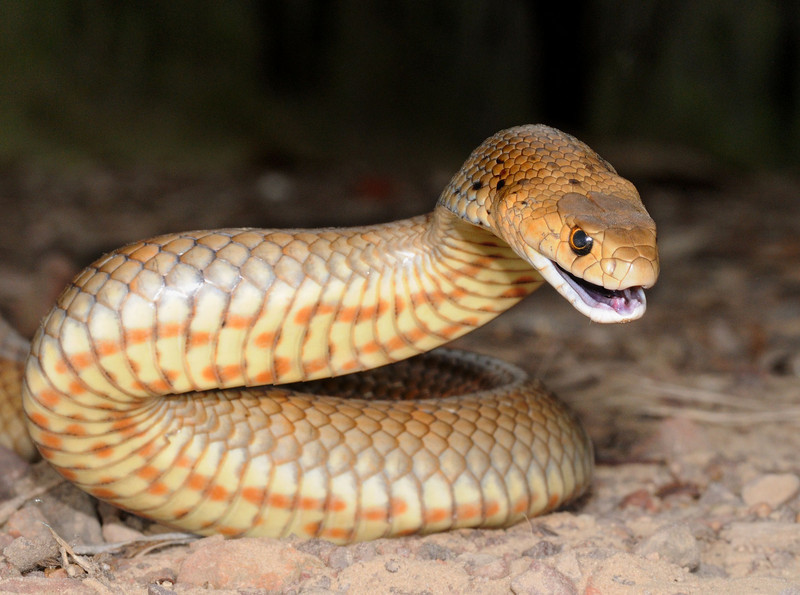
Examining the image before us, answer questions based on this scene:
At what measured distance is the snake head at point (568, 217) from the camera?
2809 mm

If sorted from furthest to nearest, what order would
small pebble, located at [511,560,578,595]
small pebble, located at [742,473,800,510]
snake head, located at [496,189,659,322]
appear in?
small pebble, located at [742,473,800,510] → snake head, located at [496,189,659,322] → small pebble, located at [511,560,578,595]

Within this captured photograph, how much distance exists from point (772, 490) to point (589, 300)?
1.55 metres

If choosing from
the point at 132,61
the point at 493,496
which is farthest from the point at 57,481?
the point at 132,61

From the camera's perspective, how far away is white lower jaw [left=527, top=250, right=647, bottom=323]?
9.25ft

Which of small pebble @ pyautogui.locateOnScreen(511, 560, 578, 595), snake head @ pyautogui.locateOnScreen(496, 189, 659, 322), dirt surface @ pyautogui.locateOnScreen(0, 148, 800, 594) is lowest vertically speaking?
dirt surface @ pyautogui.locateOnScreen(0, 148, 800, 594)

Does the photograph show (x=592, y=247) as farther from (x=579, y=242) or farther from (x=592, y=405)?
(x=592, y=405)

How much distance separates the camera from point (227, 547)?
2916 mm

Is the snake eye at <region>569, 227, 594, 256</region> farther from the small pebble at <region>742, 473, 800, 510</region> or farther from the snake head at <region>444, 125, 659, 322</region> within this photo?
the small pebble at <region>742, 473, 800, 510</region>

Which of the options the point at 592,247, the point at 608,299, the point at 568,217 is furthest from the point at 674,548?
the point at 568,217

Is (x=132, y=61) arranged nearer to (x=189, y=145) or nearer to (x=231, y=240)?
(x=189, y=145)

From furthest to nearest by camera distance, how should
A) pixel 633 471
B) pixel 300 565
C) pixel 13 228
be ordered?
1. pixel 13 228
2. pixel 633 471
3. pixel 300 565

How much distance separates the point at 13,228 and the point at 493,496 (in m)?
6.83

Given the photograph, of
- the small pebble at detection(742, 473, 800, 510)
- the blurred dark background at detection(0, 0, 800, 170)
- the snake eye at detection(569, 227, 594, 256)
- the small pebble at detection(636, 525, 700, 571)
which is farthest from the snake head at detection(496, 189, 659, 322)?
the blurred dark background at detection(0, 0, 800, 170)

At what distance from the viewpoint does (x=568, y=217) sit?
293 centimetres
